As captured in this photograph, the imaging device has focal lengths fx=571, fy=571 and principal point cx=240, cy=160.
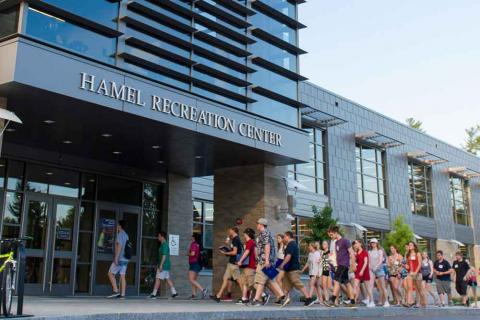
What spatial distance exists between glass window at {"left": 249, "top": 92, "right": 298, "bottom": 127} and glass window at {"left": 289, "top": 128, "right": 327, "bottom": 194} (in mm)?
8117

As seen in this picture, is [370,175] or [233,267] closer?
[233,267]

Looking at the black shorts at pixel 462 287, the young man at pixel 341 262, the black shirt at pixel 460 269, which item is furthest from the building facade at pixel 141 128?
the black shorts at pixel 462 287

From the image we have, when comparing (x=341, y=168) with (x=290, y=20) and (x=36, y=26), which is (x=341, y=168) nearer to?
(x=290, y=20)

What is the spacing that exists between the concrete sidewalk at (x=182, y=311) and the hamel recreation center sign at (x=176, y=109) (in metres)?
3.92

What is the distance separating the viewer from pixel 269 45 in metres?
15.5

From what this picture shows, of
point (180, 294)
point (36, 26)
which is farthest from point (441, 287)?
point (36, 26)

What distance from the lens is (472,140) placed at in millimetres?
61531

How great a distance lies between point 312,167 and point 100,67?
49.7 feet

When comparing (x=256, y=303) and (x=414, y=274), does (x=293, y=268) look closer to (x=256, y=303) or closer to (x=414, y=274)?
(x=256, y=303)

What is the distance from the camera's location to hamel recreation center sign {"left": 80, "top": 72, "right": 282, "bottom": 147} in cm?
1070

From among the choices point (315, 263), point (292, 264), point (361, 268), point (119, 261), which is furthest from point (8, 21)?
point (361, 268)

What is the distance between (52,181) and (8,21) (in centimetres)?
572

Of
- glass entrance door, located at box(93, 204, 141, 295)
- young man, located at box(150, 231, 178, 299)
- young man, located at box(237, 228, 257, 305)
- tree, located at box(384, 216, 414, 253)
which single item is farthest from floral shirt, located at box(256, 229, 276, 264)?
tree, located at box(384, 216, 414, 253)

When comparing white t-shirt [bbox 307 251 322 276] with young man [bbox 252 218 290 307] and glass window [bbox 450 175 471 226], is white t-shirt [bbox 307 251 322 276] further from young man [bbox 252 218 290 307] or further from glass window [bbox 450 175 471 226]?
glass window [bbox 450 175 471 226]
